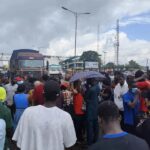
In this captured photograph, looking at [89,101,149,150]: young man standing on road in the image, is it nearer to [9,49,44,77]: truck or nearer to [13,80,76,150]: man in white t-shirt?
[13,80,76,150]: man in white t-shirt

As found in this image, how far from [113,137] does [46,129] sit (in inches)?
49.4

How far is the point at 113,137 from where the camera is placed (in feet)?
10.7

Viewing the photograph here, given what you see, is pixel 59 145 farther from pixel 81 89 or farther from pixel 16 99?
pixel 81 89

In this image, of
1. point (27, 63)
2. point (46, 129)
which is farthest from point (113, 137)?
point (27, 63)

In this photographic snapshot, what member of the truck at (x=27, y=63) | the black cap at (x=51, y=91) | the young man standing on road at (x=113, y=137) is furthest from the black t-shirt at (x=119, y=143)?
the truck at (x=27, y=63)

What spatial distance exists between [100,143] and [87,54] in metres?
105

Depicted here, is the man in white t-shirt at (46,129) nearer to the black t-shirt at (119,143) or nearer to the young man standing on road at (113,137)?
the young man standing on road at (113,137)

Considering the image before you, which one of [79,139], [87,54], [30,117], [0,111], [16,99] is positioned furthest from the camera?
[87,54]

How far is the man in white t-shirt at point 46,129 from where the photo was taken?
4363 millimetres

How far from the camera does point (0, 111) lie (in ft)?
18.9

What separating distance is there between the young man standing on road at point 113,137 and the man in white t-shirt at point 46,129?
965 mm

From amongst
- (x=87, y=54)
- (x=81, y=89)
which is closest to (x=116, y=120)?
(x=81, y=89)

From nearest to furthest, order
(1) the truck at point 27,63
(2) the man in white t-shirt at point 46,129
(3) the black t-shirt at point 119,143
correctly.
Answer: (3) the black t-shirt at point 119,143 → (2) the man in white t-shirt at point 46,129 → (1) the truck at point 27,63

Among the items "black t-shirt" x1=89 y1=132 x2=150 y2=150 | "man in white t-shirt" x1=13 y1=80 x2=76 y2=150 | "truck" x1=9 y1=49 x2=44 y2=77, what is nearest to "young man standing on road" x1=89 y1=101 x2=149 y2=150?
"black t-shirt" x1=89 y1=132 x2=150 y2=150
